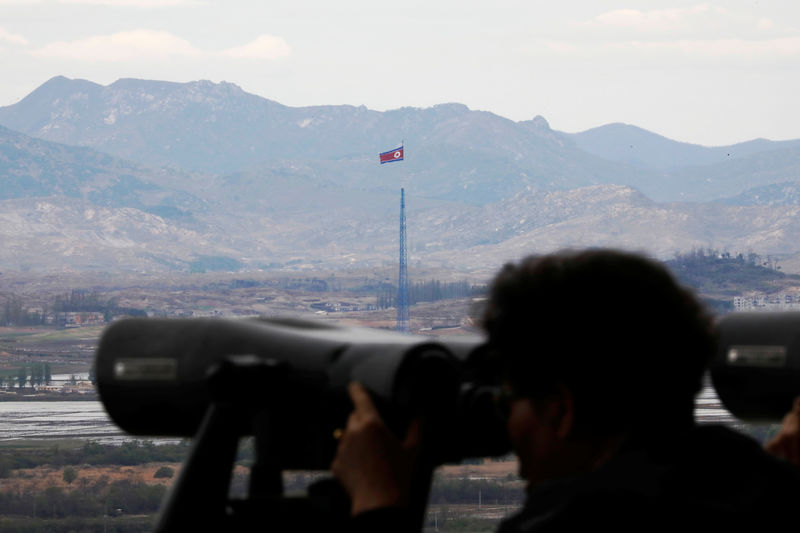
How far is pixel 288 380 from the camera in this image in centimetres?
207

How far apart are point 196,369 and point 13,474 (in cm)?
10314

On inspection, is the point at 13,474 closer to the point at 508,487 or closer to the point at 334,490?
the point at 508,487

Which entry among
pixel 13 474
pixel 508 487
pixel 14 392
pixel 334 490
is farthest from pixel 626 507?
pixel 14 392

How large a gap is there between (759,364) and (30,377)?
478 ft

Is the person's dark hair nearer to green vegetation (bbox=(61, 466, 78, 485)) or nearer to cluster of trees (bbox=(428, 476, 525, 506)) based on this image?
cluster of trees (bbox=(428, 476, 525, 506))

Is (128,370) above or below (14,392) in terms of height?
above

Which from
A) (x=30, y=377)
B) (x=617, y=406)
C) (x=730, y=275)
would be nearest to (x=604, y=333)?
(x=617, y=406)

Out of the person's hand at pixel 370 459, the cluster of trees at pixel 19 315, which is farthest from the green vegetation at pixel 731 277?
the person's hand at pixel 370 459

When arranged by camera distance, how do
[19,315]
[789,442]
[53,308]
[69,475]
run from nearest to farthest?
1. [789,442]
2. [69,475]
3. [19,315]
4. [53,308]

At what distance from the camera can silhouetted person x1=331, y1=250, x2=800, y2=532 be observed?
1766 millimetres

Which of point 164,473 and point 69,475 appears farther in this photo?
point 69,475

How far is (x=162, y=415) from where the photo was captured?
2.22 m

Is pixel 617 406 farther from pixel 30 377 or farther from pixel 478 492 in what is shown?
pixel 30 377

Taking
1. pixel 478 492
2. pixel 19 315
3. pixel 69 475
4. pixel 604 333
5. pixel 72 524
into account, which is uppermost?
pixel 604 333
